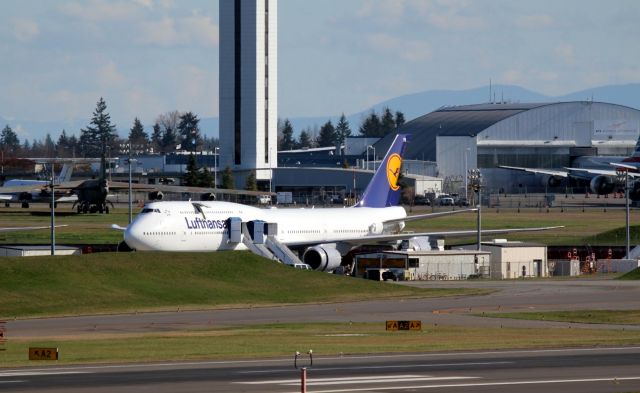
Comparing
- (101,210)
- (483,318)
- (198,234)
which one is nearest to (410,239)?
(198,234)

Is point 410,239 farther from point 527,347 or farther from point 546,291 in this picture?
point 527,347

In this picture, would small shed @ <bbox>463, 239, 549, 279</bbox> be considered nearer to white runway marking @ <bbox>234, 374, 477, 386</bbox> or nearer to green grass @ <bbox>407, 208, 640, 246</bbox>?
green grass @ <bbox>407, 208, 640, 246</bbox>

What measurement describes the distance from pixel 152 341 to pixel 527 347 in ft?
40.5

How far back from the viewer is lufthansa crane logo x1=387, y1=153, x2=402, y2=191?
88.5m

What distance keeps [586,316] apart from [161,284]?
21037mm

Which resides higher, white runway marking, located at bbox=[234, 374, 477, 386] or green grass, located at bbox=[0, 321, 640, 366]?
white runway marking, located at bbox=[234, 374, 477, 386]

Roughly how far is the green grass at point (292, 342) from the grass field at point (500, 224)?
53.5 meters

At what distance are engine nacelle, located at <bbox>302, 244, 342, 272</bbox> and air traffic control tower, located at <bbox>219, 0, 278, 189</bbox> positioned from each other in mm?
92464

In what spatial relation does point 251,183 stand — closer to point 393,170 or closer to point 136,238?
point 393,170

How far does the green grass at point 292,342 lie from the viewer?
124ft

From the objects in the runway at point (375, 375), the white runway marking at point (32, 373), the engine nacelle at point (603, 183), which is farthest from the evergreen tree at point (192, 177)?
the white runway marking at point (32, 373)

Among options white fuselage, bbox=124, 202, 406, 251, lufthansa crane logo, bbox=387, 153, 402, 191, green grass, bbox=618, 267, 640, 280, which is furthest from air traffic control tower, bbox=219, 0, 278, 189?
green grass, bbox=618, 267, 640, 280

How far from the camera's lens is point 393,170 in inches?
3504

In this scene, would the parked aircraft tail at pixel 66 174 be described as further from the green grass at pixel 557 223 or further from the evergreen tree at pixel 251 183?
the green grass at pixel 557 223
